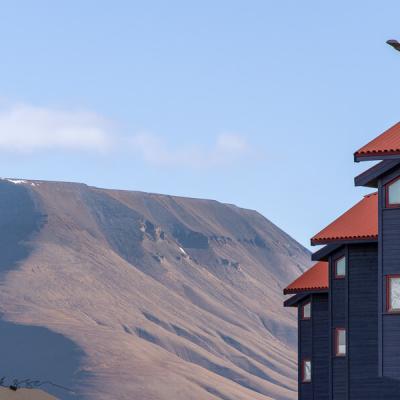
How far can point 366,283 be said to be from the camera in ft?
190

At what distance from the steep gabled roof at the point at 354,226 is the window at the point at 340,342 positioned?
439 cm

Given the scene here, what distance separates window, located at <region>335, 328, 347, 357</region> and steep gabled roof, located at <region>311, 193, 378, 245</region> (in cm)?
439

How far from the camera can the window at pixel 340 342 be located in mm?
61281

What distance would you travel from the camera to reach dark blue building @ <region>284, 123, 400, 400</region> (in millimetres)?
47281

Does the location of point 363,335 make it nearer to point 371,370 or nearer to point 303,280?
point 371,370

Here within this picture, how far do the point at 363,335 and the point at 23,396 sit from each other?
2644cm

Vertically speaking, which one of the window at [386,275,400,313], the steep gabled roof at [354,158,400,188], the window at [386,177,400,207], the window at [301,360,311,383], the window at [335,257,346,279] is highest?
the steep gabled roof at [354,158,400,188]

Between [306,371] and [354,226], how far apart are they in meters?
14.8

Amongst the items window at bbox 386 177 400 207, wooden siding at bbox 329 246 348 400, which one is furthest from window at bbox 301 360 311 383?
window at bbox 386 177 400 207

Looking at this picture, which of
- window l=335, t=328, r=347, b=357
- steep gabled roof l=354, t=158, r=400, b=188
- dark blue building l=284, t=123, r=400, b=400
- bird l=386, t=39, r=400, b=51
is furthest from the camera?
window l=335, t=328, r=347, b=357

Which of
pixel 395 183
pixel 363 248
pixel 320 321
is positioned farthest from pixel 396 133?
pixel 320 321

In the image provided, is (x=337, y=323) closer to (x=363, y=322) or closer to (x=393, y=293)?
(x=363, y=322)

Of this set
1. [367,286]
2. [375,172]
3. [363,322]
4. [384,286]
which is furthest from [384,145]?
[363,322]

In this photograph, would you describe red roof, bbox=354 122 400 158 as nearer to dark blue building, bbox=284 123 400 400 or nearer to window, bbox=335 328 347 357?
dark blue building, bbox=284 123 400 400
